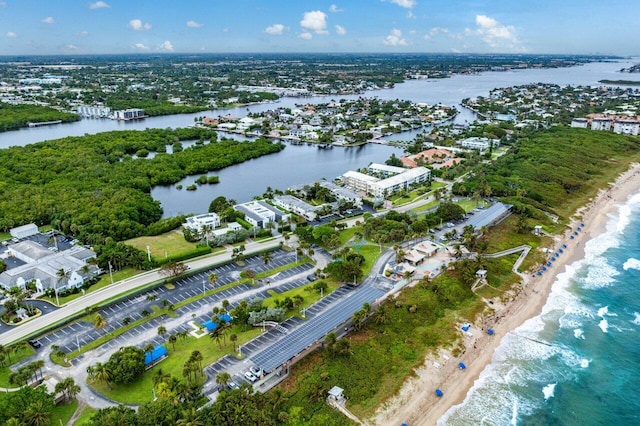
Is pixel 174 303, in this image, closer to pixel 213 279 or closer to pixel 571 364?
pixel 213 279

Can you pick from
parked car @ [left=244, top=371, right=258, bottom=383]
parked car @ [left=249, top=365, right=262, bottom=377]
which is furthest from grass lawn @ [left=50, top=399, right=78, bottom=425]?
parked car @ [left=249, top=365, right=262, bottom=377]

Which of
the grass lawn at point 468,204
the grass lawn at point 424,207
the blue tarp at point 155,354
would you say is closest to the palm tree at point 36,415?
the blue tarp at point 155,354

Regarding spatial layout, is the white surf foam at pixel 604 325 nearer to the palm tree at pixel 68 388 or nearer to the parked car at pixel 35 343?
the palm tree at pixel 68 388

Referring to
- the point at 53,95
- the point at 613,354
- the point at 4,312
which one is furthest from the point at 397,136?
the point at 53,95

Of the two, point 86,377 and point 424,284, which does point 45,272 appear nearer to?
point 86,377

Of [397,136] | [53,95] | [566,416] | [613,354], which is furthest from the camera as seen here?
[53,95]

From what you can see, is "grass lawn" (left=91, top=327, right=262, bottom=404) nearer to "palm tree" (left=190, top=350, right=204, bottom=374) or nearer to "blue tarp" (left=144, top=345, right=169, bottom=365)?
"blue tarp" (left=144, top=345, right=169, bottom=365)

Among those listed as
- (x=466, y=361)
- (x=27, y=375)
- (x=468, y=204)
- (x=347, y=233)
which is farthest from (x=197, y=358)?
(x=468, y=204)
